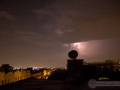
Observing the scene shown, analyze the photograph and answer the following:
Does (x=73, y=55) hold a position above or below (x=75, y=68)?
above

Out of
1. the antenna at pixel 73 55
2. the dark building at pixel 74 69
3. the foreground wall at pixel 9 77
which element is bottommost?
the foreground wall at pixel 9 77

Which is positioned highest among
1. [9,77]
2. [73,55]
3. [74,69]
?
[73,55]

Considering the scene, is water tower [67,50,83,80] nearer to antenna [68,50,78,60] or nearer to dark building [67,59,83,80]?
dark building [67,59,83,80]

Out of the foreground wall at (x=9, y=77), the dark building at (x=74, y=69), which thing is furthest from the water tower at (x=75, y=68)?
the foreground wall at (x=9, y=77)

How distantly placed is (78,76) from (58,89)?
3.76 meters

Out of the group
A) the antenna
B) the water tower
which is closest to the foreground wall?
the antenna

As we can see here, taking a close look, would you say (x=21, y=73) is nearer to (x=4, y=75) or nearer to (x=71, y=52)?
(x=4, y=75)

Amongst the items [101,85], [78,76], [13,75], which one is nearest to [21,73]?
[13,75]

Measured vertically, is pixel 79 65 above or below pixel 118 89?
above

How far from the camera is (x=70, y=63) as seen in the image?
416 inches

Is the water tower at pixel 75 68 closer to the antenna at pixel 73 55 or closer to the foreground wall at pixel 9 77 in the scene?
the antenna at pixel 73 55

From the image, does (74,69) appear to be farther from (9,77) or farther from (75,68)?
(9,77)

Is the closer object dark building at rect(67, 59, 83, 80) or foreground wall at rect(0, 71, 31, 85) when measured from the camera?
dark building at rect(67, 59, 83, 80)

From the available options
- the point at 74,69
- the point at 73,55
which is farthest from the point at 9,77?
the point at 74,69
